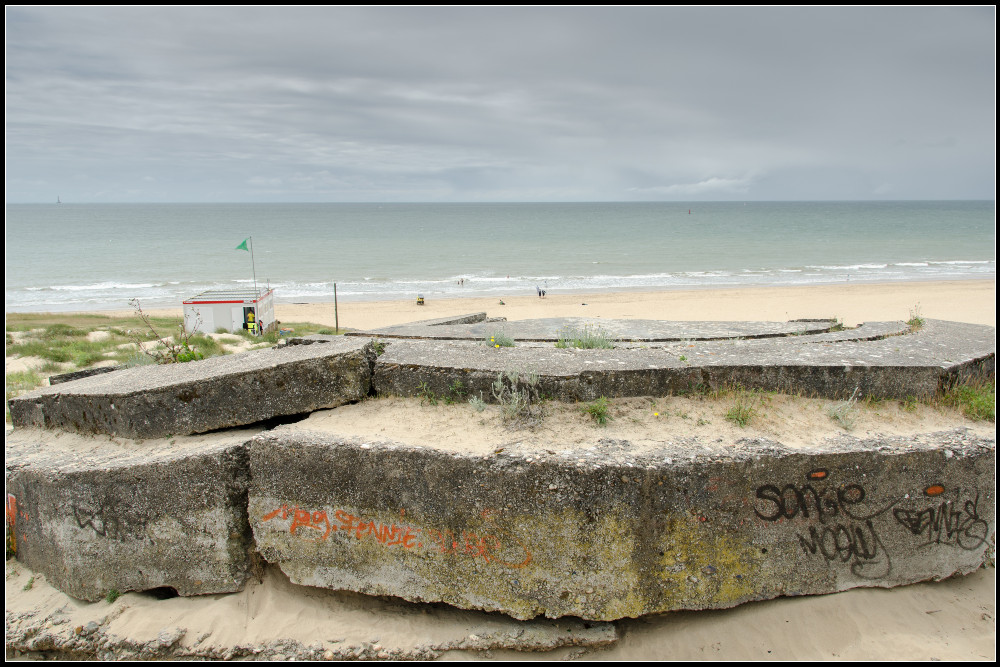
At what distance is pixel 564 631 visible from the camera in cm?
385

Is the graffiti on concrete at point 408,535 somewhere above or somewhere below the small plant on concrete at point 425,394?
below

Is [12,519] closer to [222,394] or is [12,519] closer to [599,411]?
[222,394]

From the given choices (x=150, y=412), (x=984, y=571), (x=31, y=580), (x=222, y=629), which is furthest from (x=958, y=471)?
(x=31, y=580)

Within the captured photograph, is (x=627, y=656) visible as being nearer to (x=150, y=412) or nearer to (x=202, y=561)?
(x=202, y=561)

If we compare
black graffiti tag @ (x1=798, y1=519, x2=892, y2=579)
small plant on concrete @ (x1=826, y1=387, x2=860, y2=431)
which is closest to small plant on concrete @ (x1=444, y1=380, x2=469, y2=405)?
black graffiti tag @ (x1=798, y1=519, x2=892, y2=579)

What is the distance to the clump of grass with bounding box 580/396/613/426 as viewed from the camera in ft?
13.7

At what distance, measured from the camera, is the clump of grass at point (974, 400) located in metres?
4.38

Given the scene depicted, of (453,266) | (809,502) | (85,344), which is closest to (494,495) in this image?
(809,502)

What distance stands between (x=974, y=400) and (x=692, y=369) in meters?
2.09

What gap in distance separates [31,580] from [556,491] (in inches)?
158

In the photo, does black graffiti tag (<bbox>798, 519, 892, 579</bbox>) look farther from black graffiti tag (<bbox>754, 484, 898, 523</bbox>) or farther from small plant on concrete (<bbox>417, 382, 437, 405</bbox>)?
small plant on concrete (<bbox>417, 382, 437, 405</bbox>)

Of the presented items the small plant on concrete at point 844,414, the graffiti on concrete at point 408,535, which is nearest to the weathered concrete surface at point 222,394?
the graffiti on concrete at point 408,535

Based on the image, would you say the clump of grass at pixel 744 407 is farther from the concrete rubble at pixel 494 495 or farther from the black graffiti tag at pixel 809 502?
the black graffiti tag at pixel 809 502

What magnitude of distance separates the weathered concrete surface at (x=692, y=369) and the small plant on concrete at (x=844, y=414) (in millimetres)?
278
